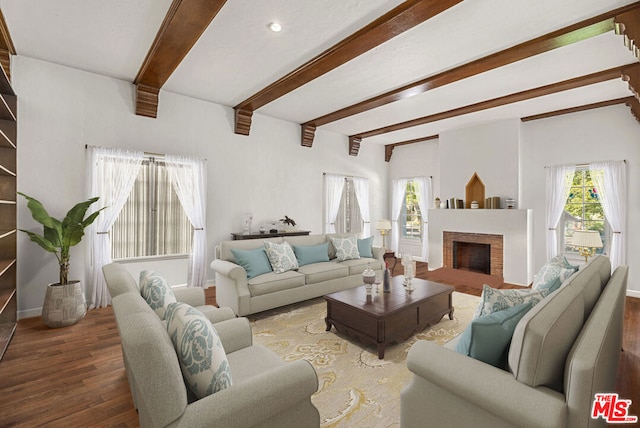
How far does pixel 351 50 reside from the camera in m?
3.22

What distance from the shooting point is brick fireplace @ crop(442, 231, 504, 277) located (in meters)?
5.71

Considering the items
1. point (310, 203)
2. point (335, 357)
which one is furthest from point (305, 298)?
point (310, 203)

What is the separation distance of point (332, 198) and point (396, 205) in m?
2.08

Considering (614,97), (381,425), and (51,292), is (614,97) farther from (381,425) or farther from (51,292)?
(51,292)

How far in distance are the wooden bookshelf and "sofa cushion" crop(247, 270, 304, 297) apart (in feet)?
7.93

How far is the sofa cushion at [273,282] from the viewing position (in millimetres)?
3664

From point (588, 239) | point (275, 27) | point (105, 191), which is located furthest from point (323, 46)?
point (588, 239)

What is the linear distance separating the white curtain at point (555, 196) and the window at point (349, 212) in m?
3.75

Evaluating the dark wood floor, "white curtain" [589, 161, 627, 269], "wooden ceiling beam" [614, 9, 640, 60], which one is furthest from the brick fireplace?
"wooden ceiling beam" [614, 9, 640, 60]

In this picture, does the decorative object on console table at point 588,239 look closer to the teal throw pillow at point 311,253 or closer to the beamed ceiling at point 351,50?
the beamed ceiling at point 351,50

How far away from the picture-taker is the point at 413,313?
3135mm

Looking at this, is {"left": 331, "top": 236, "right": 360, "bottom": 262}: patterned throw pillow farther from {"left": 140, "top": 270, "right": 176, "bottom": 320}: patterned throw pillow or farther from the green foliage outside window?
the green foliage outside window

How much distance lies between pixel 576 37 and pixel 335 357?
382 centimetres

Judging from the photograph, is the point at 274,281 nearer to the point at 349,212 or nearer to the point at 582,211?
the point at 349,212
